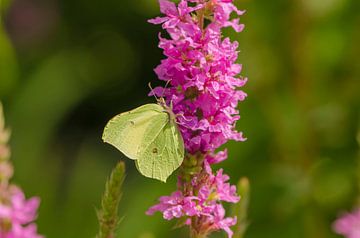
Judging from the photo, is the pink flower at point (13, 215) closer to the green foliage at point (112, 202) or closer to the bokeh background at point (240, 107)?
the green foliage at point (112, 202)

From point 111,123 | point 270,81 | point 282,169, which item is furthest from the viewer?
point 270,81

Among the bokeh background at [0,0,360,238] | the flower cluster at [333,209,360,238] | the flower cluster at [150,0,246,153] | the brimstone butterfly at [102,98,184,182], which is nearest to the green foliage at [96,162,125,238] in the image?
the brimstone butterfly at [102,98,184,182]

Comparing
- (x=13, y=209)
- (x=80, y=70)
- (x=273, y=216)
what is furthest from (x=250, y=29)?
(x=13, y=209)

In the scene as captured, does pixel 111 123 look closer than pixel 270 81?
Yes

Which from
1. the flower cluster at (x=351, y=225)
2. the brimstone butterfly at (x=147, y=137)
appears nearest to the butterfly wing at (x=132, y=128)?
the brimstone butterfly at (x=147, y=137)

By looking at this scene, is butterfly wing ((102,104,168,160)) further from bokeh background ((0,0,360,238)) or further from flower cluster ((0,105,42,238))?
bokeh background ((0,0,360,238))

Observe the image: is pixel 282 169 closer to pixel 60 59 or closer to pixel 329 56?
pixel 329 56

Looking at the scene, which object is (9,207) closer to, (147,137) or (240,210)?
(147,137)

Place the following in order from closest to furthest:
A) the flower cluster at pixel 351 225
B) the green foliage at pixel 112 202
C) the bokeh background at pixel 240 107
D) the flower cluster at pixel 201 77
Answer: the flower cluster at pixel 201 77 < the green foliage at pixel 112 202 < the flower cluster at pixel 351 225 < the bokeh background at pixel 240 107

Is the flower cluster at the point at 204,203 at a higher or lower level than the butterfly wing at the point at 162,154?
lower
